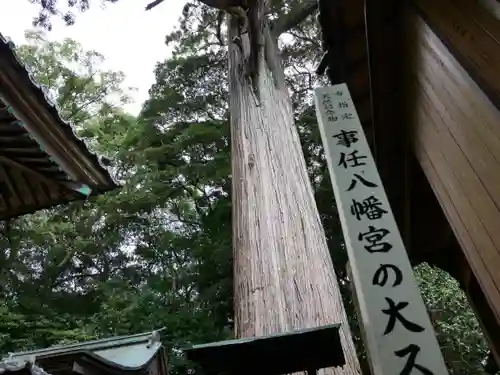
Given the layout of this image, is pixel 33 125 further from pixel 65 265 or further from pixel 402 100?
pixel 65 265

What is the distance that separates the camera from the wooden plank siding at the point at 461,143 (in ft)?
5.05

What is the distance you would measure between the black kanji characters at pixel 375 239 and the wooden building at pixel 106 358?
1.77 meters

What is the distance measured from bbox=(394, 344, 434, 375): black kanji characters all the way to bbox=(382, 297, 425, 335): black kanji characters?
53 millimetres

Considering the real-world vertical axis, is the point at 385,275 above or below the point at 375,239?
below

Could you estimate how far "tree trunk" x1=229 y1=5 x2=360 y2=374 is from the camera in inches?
115

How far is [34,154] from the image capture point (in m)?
2.92

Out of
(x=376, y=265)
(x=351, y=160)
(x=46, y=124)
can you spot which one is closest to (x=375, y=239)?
(x=376, y=265)

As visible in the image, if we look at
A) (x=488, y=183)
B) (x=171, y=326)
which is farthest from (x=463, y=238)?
(x=171, y=326)

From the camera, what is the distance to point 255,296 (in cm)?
308

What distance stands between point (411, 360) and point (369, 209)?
0.55 meters

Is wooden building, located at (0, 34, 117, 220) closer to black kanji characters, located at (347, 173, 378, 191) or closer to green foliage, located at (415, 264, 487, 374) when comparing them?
black kanji characters, located at (347, 173, 378, 191)

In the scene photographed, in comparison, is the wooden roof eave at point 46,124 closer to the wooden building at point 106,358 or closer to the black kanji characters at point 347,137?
the wooden building at point 106,358

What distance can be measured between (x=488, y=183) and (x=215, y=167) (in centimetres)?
713

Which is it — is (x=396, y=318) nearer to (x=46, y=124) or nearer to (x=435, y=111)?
(x=435, y=111)
